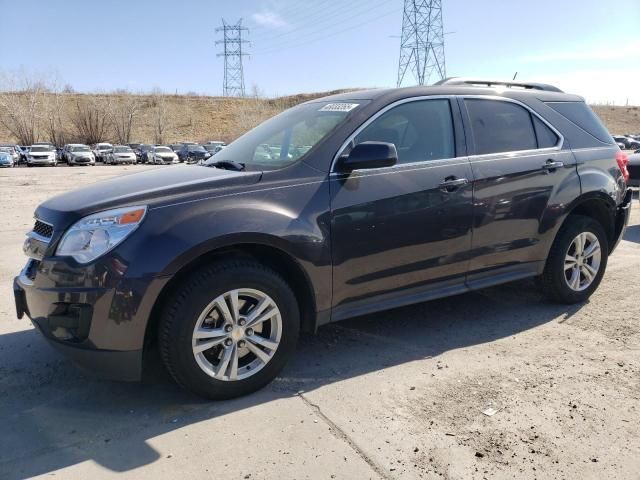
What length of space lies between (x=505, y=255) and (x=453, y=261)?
0.58 meters

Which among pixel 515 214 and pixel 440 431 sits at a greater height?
pixel 515 214

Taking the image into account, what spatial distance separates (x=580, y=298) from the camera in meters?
4.76

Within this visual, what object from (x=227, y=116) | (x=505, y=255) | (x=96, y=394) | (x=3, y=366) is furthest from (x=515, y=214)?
(x=227, y=116)

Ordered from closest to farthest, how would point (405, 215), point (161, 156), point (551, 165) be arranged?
point (405, 215), point (551, 165), point (161, 156)

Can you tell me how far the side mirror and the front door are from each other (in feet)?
0.36

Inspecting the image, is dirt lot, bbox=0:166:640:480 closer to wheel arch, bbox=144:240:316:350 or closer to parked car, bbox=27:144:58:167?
wheel arch, bbox=144:240:316:350

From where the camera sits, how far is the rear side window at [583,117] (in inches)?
183

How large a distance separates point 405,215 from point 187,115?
72.6m

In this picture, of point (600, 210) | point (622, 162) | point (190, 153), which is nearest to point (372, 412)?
point (600, 210)

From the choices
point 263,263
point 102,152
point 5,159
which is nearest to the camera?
point 263,263

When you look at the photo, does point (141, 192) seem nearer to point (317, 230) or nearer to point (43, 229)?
point (43, 229)

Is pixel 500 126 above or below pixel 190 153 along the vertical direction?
below

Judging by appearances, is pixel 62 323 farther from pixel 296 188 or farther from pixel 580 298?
Result: pixel 580 298

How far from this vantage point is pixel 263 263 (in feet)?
10.6
